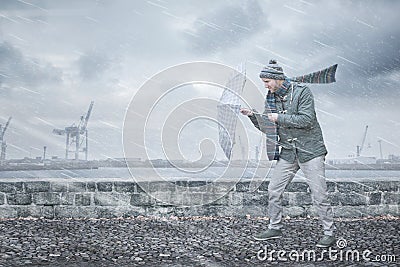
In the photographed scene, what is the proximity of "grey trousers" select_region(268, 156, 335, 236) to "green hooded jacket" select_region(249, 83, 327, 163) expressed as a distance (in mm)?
87

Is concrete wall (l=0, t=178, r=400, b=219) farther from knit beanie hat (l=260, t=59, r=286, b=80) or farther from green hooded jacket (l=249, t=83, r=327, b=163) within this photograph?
knit beanie hat (l=260, t=59, r=286, b=80)

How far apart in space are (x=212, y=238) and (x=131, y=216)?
1.93 meters

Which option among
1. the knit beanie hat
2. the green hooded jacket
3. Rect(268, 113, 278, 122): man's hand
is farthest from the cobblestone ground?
the knit beanie hat

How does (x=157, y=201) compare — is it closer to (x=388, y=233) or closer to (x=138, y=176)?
(x=138, y=176)

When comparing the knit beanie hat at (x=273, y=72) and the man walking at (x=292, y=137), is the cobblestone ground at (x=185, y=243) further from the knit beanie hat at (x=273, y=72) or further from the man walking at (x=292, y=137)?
the knit beanie hat at (x=273, y=72)

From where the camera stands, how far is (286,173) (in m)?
5.09

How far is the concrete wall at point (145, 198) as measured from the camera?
6.87 metres

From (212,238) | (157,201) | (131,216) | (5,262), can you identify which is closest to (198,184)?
(157,201)

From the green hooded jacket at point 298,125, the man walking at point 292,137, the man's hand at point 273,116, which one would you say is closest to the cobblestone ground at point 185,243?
the man walking at point 292,137

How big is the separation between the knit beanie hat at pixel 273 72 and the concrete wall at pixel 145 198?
238cm

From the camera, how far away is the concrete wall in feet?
22.5

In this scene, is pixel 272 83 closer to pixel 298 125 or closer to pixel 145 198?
pixel 298 125

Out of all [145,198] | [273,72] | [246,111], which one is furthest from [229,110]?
[145,198]

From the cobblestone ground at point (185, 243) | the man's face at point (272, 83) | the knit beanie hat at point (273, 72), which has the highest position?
the knit beanie hat at point (273, 72)
